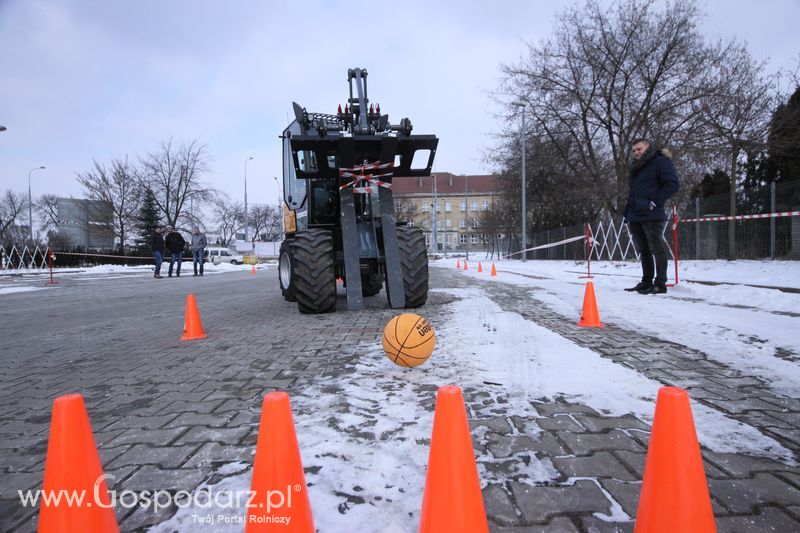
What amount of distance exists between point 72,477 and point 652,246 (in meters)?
7.49

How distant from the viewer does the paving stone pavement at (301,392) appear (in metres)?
1.60

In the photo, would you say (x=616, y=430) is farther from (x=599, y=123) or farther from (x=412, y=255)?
(x=599, y=123)

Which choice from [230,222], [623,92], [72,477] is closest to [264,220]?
[230,222]

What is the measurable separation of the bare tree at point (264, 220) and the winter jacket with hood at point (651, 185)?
80.5 meters

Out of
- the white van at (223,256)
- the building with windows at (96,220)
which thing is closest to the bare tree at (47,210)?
the building with windows at (96,220)

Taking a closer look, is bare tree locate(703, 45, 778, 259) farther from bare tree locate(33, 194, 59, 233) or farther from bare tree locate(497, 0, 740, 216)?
bare tree locate(33, 194, 59, 233)

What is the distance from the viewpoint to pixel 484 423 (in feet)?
7.42

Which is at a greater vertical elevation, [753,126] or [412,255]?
[753,126]

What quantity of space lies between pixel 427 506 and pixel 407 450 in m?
0.69

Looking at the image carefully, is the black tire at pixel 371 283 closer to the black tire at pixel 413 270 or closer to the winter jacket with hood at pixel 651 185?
the black tire at pixel 413 270

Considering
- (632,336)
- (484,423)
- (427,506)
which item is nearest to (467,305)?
(632,336)

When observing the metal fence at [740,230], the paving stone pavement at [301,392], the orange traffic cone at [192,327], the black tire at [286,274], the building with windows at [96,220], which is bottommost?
the paving stone pavement at [301,392]

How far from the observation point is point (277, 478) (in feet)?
4.35

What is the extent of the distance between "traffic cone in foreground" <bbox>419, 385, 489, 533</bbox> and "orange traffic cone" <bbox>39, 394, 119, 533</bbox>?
1.01 meters
